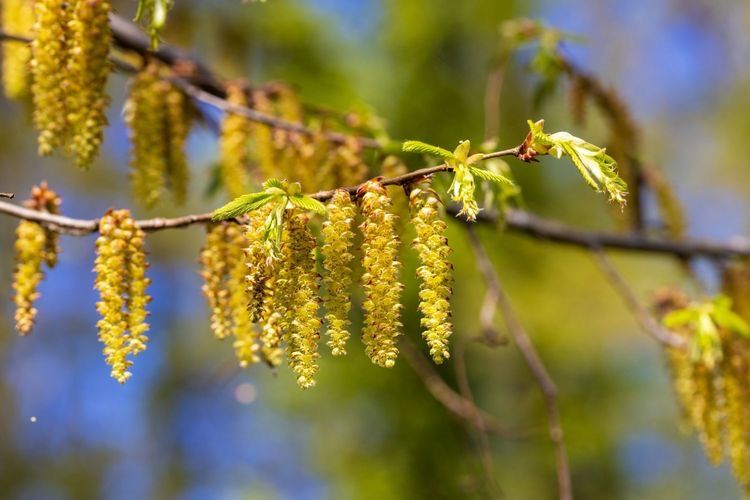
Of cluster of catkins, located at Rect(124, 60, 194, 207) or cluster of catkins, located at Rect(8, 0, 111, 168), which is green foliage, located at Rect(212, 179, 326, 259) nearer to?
cluster of catkins, located at Rect(8, 0, 111, 168)

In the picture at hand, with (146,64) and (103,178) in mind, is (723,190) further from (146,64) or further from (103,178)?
(146,64)

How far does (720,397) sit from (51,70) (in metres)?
1.72

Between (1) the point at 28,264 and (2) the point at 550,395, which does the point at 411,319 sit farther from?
(1) the point at 28,264

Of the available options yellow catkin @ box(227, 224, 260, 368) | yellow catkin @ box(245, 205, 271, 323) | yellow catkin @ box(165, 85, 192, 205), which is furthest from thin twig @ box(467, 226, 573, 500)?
yellow catkin @ box(245, 205, 271, 323)

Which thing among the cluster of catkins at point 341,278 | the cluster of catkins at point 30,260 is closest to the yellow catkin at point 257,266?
the cluster of catkins at point 341,278

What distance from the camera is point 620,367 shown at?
29.3ft

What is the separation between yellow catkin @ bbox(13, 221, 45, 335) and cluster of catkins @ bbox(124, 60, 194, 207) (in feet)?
1.09

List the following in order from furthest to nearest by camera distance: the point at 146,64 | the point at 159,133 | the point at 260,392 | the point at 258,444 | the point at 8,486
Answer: the point at 8,486 < the point at 258,444 < the point at 260,392 < the point at 146,64 < the point at 159,133

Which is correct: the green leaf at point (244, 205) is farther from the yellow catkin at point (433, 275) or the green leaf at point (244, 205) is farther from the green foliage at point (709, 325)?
the green foliage at point (709, 325)

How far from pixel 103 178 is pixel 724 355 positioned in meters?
9.30

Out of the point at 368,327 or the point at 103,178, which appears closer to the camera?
the point at 368,327

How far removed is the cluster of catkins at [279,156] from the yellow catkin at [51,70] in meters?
0.49

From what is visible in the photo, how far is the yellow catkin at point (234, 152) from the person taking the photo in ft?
5.91

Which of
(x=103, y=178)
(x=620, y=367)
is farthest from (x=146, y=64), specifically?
(x=103, y=178)
